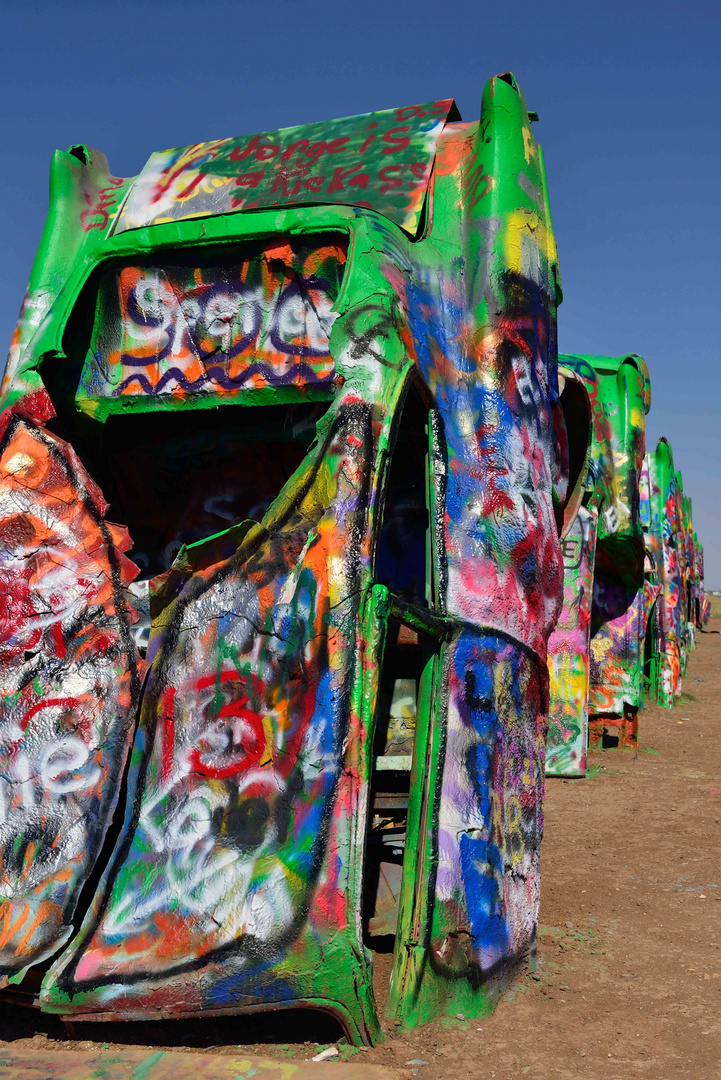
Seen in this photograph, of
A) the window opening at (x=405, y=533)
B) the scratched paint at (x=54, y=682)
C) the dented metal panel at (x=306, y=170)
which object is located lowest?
the scratched paint at (x=54, y=682)

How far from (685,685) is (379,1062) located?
17.7m

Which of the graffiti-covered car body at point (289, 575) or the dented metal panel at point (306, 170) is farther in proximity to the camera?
the dented metal panel at point (306, 170)

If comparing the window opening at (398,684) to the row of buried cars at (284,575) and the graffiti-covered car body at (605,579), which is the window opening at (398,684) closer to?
the row of buried cars at (284,575)

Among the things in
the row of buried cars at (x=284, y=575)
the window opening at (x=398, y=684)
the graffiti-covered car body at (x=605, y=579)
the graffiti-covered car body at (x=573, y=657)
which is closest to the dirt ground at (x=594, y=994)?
the row of buried cars at (x=284, y=575)

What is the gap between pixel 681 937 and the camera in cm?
471

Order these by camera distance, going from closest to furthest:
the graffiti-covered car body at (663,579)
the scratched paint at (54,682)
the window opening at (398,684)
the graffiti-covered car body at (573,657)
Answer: the scratched paint at (54,682), the window opening at (398,684), the graffiti-covered car body at (573,657), the graffiti-covered car body at (663,579)

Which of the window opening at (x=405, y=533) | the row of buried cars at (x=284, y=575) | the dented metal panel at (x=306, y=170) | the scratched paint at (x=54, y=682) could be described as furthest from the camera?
the window opening at (x=405, y=533)

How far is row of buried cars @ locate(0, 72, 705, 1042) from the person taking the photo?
309 centimetres

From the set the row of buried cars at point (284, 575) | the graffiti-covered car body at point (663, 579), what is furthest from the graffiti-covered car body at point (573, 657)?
the graffiti-covered car body at point (663, 579)

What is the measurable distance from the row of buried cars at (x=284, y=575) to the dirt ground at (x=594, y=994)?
0.16 m

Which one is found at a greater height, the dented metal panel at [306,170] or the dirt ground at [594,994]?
the dented metal panel at [306,170]

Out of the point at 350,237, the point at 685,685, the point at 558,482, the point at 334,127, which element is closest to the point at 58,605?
the point at 350,237

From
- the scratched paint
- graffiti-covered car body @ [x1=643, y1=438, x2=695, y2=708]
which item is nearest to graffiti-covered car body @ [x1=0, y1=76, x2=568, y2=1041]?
the scratched paint

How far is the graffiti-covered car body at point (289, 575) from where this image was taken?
3.09 metres
